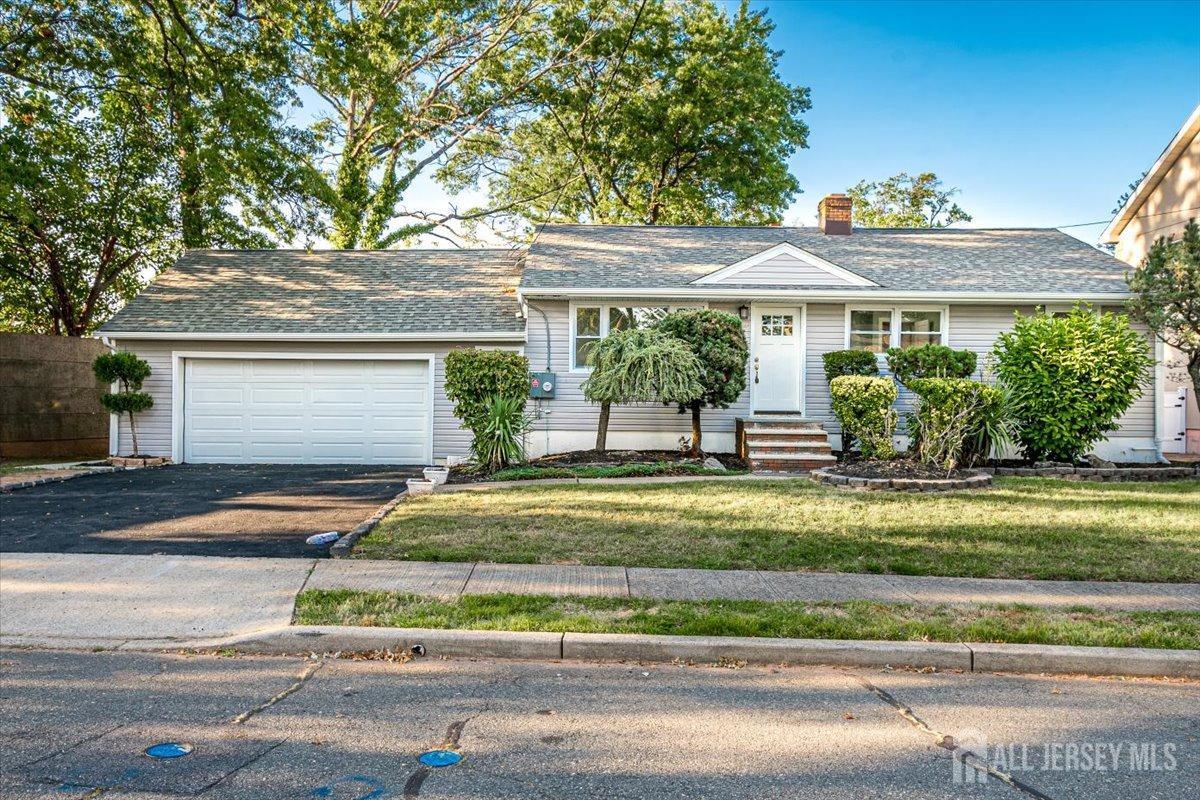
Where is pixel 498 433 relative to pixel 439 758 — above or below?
above

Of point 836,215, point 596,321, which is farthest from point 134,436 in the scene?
point 836,215

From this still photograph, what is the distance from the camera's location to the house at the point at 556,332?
14141 mm

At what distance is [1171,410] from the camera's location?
1688 centimetres

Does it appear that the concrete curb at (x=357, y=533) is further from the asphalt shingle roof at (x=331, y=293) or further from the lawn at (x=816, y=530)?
the asphalt shingle roof at (x=331, y=293)

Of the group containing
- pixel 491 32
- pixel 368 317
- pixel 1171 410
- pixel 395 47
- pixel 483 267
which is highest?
pixel 491 32

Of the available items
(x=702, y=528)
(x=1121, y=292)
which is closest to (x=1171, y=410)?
(x=1121, y=292)

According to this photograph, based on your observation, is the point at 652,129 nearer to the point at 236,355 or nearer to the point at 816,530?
the point at 236,355

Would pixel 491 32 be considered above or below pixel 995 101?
above

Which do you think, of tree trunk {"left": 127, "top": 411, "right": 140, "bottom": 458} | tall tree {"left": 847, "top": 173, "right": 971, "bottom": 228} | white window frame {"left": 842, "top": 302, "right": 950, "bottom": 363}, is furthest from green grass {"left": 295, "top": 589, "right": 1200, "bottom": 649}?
tall tree {"left": 847, "top": 173, "right": 971, "bottom": 228}

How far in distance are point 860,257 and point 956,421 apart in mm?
6141

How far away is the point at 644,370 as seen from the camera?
12000mm

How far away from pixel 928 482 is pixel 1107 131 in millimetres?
18507

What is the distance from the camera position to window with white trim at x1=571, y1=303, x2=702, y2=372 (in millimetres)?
14352

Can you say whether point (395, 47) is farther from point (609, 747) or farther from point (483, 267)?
point (609, 747)
